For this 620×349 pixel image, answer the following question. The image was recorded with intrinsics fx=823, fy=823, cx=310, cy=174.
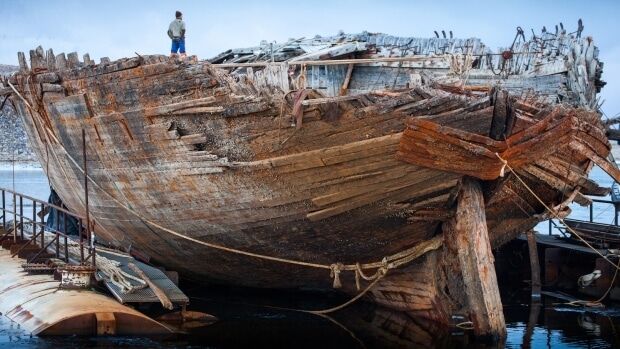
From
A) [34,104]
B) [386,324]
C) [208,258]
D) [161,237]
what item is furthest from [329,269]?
[34,104]

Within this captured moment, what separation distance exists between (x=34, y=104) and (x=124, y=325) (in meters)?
5.25

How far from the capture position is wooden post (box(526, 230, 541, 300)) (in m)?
12.8

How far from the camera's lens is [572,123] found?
29.2ft

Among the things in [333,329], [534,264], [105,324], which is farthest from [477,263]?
[105,324]

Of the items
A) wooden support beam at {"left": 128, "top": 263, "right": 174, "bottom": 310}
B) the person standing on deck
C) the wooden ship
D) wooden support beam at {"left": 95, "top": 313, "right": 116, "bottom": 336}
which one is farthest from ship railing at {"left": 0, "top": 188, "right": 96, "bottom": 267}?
the person standing on deck

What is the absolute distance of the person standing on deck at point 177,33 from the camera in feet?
41.6

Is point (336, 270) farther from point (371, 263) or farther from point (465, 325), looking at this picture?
point (465, 325)

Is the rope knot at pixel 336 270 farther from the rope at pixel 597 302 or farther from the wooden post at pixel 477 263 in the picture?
the rope at pixel 597 302

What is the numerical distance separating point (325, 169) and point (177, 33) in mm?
4646

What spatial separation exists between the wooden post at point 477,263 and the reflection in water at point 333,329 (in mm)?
273

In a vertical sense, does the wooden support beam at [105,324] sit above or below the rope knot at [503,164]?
below

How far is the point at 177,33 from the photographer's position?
1268cm

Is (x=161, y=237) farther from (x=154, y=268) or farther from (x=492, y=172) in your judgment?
(x=492, y=172)

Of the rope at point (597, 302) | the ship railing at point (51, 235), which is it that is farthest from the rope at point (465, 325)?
the ship railing at point (51, 235)
